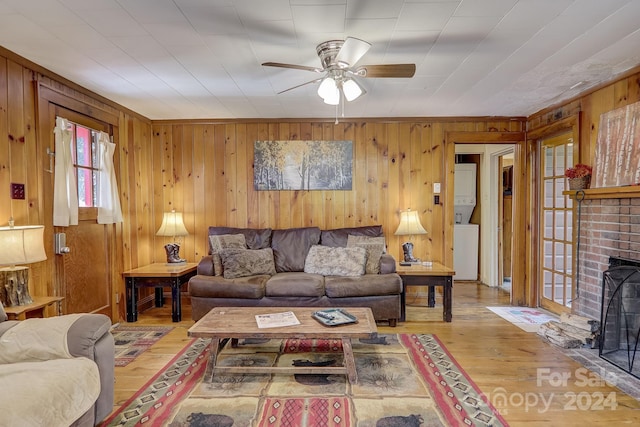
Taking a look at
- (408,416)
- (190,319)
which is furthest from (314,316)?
(190,319)

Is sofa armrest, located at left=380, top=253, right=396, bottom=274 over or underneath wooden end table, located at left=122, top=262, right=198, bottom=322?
over

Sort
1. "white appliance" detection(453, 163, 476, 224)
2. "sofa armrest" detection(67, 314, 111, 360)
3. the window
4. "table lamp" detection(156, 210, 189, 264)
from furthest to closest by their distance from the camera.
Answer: "white appliance" detection(453, 163, 476, 224) < "table lamp" detection(156, 210, 189, 264) < the window < "sofa armrest" detection(67, 314, 111, 360)

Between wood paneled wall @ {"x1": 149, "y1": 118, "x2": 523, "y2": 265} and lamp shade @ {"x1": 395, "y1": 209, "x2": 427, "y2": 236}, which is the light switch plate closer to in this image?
wood paneled wall @ {"x1": 149, "y1": 118, "x2": 523, "y2": 265}

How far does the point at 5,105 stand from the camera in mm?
2553

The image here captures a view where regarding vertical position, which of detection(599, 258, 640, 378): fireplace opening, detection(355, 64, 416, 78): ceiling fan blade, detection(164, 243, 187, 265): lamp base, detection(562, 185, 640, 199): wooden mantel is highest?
detection(355, 64, 416, 78): ceiling fan blade

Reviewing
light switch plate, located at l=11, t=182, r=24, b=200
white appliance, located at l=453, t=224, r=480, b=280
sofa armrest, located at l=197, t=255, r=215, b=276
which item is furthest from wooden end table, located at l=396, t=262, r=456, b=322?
light switch plate, located at l=11, t=182, r=24, b=200

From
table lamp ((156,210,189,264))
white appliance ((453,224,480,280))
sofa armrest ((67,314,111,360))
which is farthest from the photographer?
white appliance ((453,224,480,280))

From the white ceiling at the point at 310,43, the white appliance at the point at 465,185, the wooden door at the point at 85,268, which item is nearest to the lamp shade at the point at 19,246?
the wooden door at the point at 85,268

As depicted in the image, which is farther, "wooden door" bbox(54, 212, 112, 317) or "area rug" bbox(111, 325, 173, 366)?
"wooden door" bbox(54, 212, 112, 317)

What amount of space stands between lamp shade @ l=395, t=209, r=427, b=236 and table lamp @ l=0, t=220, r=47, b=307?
3.36 metres

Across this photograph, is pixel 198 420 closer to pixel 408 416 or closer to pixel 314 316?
pixel 314 316

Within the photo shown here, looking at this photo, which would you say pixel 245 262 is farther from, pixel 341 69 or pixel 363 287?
pixel 341 69

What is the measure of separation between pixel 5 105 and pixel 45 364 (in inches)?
75.1

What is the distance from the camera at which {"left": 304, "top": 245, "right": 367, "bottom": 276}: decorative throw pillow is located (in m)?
3.81
